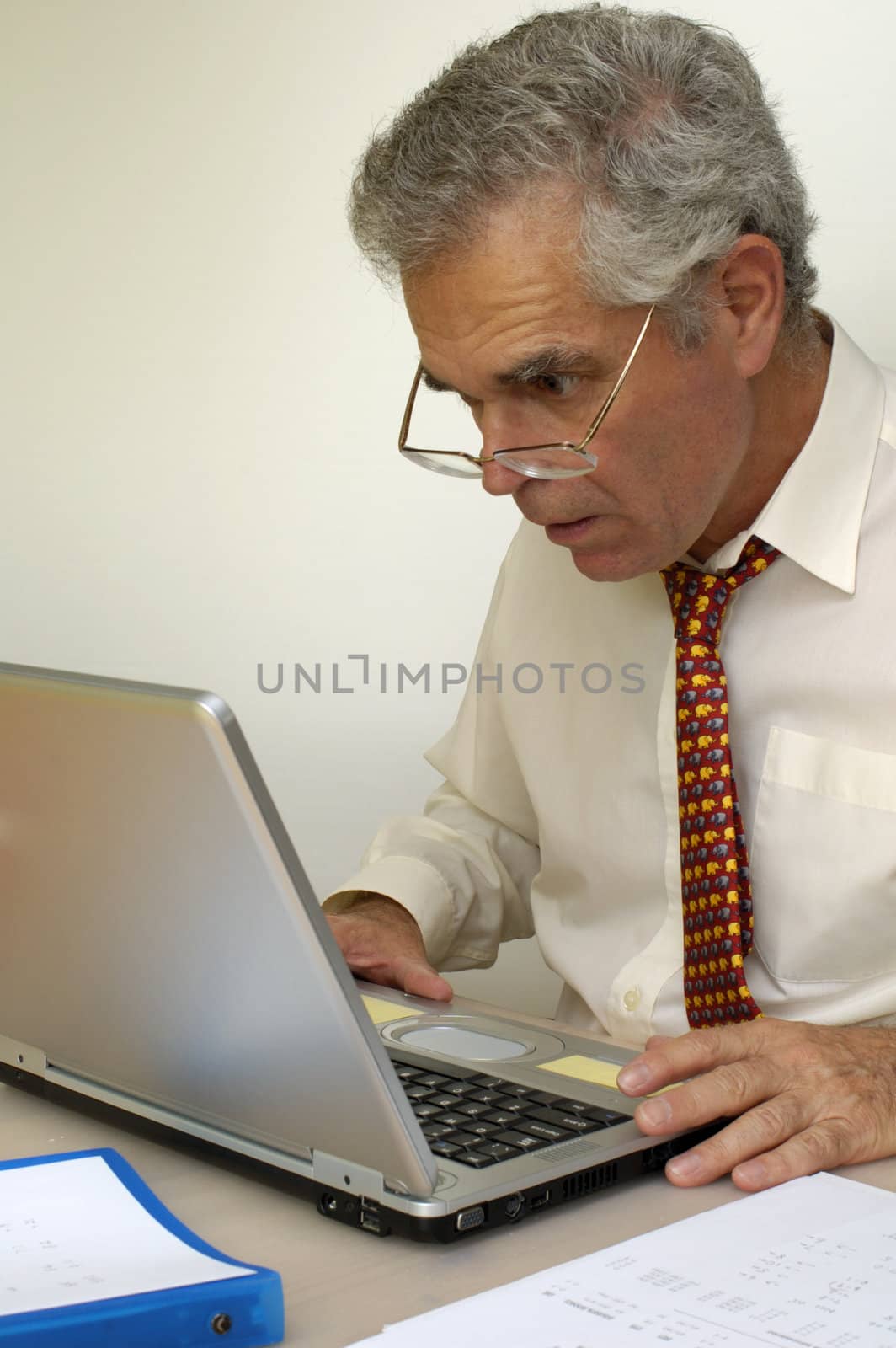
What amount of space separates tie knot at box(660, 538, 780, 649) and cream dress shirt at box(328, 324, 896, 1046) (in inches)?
0.6

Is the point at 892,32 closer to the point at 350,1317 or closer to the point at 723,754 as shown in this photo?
the point at 723,754

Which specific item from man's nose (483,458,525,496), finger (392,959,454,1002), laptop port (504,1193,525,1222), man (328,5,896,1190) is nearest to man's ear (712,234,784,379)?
man (328,5,896,1190)

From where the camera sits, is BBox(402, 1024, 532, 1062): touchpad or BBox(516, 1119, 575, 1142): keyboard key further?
BBox(402, 1024, 532, 1062): touchpad

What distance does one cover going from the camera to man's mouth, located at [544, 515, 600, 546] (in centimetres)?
133

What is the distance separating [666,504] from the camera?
1.32m

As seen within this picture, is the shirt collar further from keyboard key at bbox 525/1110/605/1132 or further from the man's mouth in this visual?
keyboard key at bbox 525/1110/605/1132

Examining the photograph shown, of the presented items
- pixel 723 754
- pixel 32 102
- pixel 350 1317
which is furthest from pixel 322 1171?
pixel 32 102

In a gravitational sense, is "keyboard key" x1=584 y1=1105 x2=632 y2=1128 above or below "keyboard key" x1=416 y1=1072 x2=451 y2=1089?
above

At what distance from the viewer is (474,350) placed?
1.24 m

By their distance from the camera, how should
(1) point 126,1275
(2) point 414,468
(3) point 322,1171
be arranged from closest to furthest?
(1) point 126,1275, (3) point 322,1171, (2) point 414,468

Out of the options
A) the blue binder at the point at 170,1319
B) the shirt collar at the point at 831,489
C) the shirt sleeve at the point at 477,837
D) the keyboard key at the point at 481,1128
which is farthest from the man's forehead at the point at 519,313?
the blue binder at the point at 170,1319

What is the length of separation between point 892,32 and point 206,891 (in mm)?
1554

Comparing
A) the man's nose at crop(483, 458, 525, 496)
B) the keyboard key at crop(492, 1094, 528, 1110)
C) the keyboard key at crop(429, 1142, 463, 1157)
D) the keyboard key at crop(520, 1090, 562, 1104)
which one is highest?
the man's nose at crop(483, 458, 525, 496)

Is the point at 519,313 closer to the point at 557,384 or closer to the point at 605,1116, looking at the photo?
the point at 557,384
